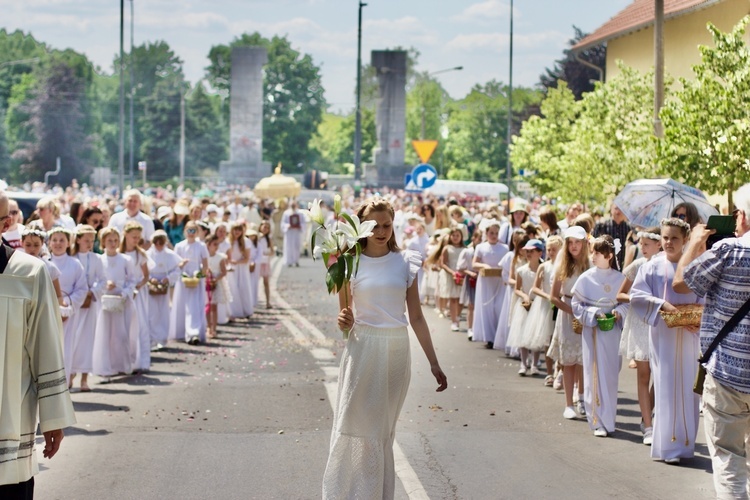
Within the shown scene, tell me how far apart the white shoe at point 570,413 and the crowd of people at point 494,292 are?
0.02m

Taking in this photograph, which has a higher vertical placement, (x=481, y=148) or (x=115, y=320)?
(x=481, y=148)

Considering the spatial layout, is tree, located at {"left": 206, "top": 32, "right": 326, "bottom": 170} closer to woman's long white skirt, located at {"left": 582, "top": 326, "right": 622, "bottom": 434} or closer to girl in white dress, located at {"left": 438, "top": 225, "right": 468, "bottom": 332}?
girl in white dress, located at {"left": 438, "top": 225, "right": 468, "bottom": 332}

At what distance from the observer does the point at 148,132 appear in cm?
12850

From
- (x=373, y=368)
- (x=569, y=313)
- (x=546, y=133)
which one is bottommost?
(x=569, y=313)

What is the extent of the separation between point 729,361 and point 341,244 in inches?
Answer: 92.6

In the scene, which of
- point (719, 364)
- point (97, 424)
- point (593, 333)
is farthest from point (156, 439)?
point (719, 364)

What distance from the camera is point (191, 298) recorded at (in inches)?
800

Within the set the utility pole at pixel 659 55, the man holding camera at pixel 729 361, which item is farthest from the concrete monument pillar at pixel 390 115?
the man holding camera at pixel 729 361

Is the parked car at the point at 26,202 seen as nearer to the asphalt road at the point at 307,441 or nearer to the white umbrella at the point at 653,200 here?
the asphalt road at the point at 307,441

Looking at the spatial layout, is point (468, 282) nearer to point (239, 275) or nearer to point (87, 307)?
point (239, 275)

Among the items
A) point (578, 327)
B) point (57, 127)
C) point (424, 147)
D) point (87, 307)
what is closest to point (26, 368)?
point (578, 327)

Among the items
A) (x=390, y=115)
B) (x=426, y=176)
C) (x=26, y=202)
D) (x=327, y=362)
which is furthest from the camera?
Result: (x=390, y=115)

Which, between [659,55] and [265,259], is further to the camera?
[265,259]

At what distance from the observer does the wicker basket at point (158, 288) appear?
61.1 feet
